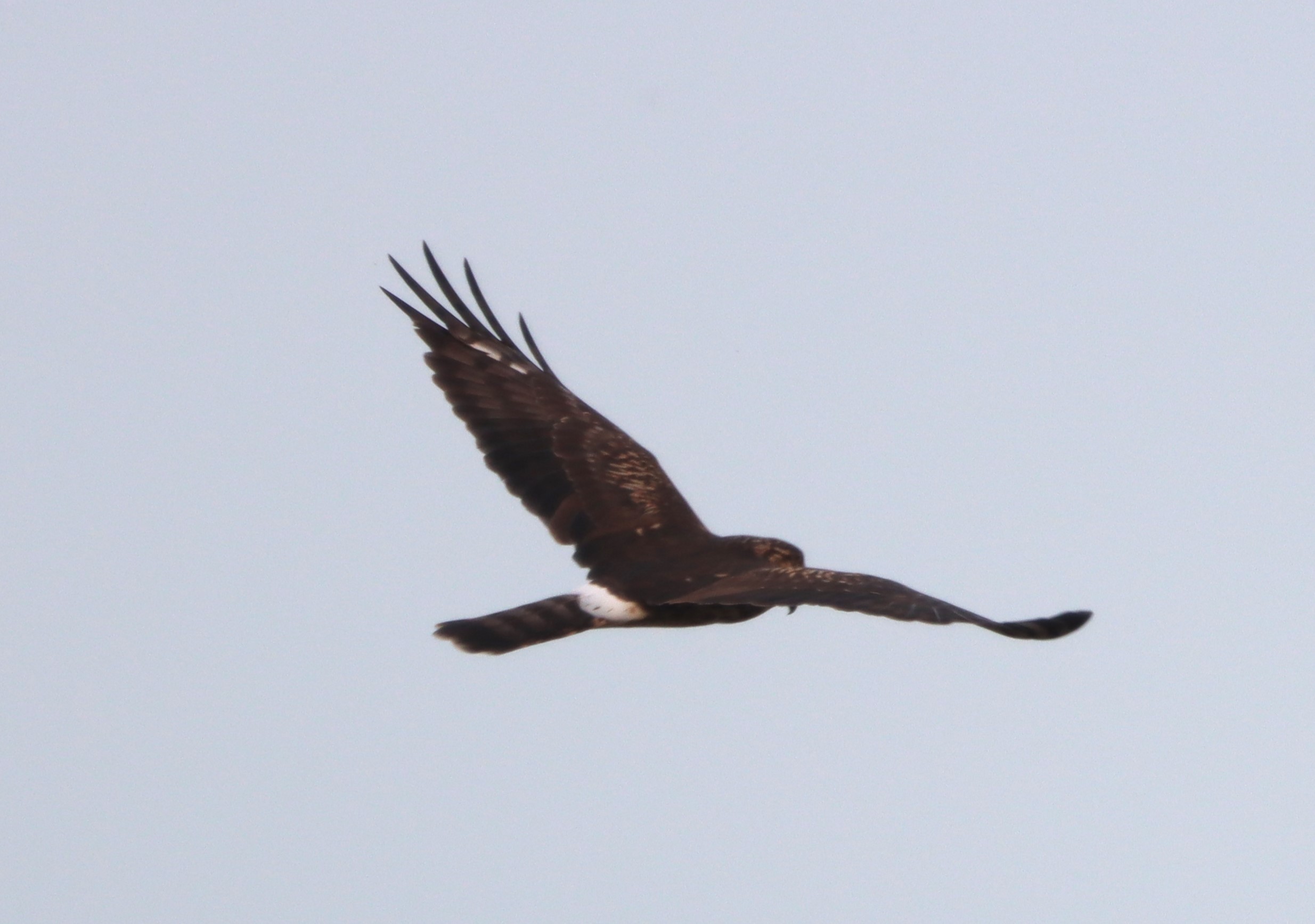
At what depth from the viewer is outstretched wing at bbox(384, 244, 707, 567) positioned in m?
10.6

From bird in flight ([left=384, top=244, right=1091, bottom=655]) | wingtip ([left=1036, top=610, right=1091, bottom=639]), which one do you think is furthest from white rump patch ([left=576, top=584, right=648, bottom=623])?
wingtip ([left=1036, top=610, right=1091, bottom=639])

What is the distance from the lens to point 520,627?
9.59 m

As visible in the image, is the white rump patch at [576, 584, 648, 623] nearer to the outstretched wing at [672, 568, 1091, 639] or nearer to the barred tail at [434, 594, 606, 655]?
the barred tail at [434, 594, 606, 655]

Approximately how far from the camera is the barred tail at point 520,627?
945 cm

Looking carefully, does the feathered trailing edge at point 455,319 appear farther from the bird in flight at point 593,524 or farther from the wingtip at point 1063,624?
the wingtip at point 1063,624

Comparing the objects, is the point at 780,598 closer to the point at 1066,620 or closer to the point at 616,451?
the point at 1066,620

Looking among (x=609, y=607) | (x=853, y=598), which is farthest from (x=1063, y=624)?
(x=609, y=607)

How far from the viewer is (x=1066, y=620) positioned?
313 inches

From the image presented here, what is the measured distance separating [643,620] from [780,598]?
1.28 m

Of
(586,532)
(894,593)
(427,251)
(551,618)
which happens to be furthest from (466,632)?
(427,251)

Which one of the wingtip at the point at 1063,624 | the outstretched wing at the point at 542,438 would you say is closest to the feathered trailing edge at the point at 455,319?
the outstretched wing at the point at 542,438

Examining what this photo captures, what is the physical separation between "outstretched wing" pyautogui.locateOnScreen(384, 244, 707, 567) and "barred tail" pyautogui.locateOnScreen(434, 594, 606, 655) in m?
0.55

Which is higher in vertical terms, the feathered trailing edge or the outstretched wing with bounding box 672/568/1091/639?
the feathered trailing edge

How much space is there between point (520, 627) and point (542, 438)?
155 cm
